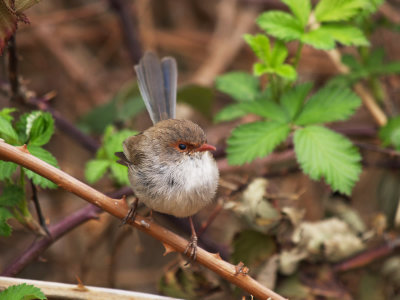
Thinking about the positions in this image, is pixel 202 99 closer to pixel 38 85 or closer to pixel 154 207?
pixel 154 207

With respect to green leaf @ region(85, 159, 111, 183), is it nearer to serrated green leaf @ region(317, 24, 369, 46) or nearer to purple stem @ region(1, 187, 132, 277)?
purple stem @ region(1, 187, 132, 277)

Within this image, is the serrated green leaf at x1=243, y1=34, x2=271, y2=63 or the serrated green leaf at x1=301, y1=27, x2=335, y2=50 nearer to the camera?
the serrated green leaf at x1=301, y1=27, x2=335, y2=50

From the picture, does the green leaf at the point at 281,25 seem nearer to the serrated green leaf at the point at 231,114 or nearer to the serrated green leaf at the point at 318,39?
the serrated green leaf at the point at 318,39

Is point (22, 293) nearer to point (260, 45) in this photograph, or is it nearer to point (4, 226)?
point (4, 226)

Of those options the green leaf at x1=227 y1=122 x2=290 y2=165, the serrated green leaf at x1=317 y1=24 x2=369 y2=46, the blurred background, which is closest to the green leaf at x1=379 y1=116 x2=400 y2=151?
the blurred background

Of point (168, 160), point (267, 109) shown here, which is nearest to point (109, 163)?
point (168, 160)

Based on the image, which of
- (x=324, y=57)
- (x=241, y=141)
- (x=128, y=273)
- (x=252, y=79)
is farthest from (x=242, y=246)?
(x=324, y=57)

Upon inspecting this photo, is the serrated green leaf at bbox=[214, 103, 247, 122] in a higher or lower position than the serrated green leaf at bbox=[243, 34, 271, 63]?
lower
